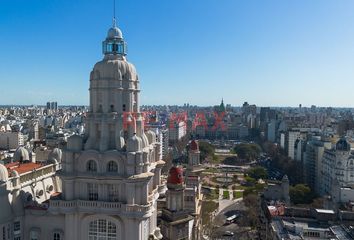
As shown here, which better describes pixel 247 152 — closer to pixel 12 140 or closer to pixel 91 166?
pixel 12 140

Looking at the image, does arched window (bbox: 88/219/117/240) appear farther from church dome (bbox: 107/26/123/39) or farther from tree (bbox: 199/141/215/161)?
tree (bbox: 199/141/215/161)

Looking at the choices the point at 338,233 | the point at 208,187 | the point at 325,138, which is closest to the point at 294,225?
the point at 338,233

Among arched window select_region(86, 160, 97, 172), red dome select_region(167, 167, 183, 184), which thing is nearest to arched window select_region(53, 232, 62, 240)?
arched window select_region(86, 160, 97, 172)

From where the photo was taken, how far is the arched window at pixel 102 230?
101 feet

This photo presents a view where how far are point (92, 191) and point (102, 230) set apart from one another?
336 cm

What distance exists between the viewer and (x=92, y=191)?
3111 cm

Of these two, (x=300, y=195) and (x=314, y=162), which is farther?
(x=314, y=162)

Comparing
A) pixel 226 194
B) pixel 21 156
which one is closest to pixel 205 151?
pixel 226 194

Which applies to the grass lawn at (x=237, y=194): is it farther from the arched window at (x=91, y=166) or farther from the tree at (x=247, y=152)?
the arched window at (x=91, y=166)

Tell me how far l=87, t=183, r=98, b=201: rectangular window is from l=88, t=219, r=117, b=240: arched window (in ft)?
6.29

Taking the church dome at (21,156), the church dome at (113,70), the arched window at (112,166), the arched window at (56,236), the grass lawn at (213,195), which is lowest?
the grass lawn at (213,195)

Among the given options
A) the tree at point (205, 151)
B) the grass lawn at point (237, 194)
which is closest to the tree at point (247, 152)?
the tree at point (205, 151)

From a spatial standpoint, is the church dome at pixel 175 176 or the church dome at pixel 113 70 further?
the church dome at pixel 175 176

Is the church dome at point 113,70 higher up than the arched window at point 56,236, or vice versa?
the church dome at point 113,70
